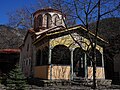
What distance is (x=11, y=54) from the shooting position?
3369 cm

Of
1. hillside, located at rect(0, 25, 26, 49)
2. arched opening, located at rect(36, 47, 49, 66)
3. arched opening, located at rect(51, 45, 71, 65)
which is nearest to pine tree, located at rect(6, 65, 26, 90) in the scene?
arched opening, located at rect(51, 45, 71, 65)

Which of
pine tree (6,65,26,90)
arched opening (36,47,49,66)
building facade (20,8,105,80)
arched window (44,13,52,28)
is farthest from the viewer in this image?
arched window (44,13,52,28)

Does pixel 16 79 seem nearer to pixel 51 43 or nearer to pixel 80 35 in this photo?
pixel 51 43

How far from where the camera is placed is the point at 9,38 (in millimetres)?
45344

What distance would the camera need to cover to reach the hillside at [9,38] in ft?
145

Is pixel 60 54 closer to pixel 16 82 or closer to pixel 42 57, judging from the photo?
pixel 42 57

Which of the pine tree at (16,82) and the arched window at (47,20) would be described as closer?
the pine tree at (16,82)

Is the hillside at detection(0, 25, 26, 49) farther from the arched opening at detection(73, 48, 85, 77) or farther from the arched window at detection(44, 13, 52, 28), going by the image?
the arched opening at detection(73, 48, 85, 77)

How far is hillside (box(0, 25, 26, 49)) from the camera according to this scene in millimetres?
44309

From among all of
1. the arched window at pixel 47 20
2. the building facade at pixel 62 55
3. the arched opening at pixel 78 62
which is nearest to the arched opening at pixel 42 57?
the building facade at pixel 62 55

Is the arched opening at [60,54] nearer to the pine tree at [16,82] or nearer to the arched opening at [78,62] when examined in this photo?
the arched opening at [78,62]

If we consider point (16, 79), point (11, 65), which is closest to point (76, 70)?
point (16, 79)

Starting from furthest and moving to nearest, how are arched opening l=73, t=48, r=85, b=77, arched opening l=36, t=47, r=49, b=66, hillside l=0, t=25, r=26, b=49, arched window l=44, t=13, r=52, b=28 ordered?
hillside l=0, t=25, r=26, b=49
arched window l=44, t=13, r=52, b=28
arched opening l=36, t=47, r=49, b=66
arched opening l=73, t=48, r=85, b=77

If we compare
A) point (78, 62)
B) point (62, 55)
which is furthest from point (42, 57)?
point (78, 62)
